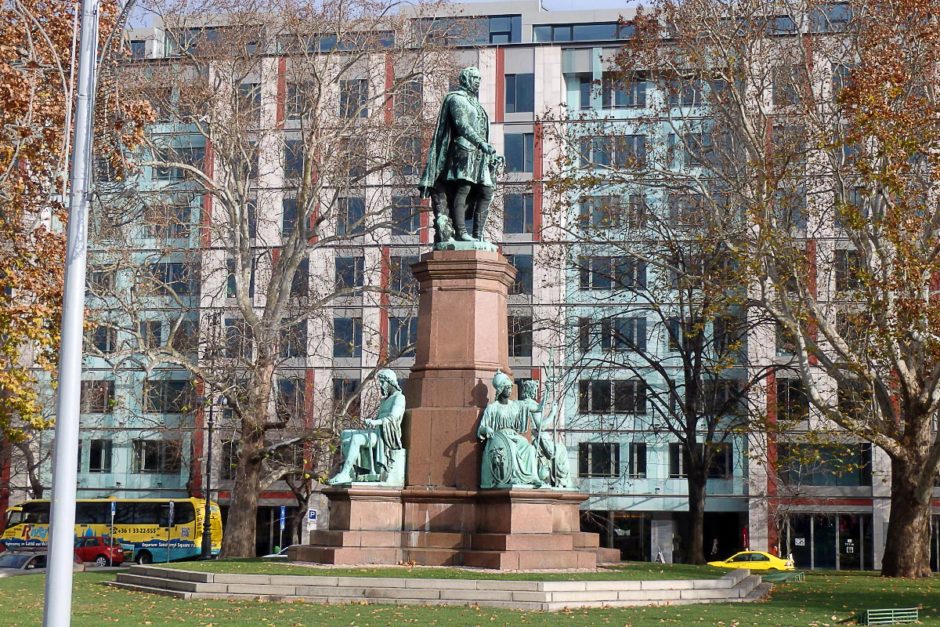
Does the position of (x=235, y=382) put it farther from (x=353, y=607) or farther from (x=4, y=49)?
(x=353, y=607)

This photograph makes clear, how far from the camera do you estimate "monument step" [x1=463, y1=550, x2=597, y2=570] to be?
61.9ft

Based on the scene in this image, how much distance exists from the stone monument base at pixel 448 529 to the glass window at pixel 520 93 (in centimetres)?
4301

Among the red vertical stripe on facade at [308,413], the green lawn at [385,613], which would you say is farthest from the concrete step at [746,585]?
the red vertical stripe on facade at [308,413]

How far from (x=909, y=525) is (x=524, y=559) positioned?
46.0 ft

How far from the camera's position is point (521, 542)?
62.8 ft

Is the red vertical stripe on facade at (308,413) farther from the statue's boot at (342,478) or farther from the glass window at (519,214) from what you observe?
the statue's boot at (342,478)

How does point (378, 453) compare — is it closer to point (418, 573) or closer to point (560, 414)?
point (418, 573)

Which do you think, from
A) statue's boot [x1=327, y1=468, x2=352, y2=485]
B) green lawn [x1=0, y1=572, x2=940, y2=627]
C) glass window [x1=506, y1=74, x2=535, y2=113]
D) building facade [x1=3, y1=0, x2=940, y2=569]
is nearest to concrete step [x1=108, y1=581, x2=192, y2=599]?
green lawn [x1=0, y1=572, x2=940, y2=627]

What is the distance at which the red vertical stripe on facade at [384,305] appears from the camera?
120 ft

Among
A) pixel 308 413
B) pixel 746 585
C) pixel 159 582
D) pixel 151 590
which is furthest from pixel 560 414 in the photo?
→ pixel 151 590

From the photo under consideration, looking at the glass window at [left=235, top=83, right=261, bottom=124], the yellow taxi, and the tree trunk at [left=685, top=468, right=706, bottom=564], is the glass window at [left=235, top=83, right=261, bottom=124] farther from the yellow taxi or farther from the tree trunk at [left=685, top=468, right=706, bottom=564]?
the yellow taxi

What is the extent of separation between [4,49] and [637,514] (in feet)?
141

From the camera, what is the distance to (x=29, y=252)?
2588 cm

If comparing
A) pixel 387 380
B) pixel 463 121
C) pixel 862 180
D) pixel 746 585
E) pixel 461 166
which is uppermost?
pixel 862 180
